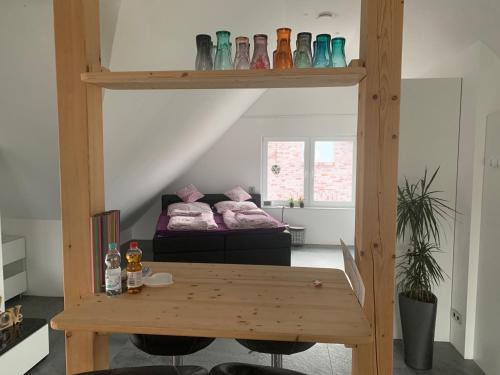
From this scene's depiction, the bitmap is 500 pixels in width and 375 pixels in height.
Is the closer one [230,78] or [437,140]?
[230,78]

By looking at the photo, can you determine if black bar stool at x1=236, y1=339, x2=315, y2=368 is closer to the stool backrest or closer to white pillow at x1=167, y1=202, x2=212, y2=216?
the stool backrest

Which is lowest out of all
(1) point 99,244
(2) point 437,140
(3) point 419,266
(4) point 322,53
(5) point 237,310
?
(3) point 419,266

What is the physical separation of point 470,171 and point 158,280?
2.42m

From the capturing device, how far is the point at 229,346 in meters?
2.90

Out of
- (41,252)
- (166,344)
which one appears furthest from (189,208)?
(166,344)

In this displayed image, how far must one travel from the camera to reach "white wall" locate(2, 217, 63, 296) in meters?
3.61

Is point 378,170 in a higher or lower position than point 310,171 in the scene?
higher

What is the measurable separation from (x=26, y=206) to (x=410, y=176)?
350cm

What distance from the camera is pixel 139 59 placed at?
2.06 m

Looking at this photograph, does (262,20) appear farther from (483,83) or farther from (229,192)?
(229,192)

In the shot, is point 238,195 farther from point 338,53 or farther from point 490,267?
point 338,53

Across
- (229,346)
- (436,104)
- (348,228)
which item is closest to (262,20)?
(436,104)

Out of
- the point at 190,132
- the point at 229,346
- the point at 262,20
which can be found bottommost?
the point at 229,346

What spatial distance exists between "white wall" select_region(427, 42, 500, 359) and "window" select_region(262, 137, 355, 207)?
346 centimetres
